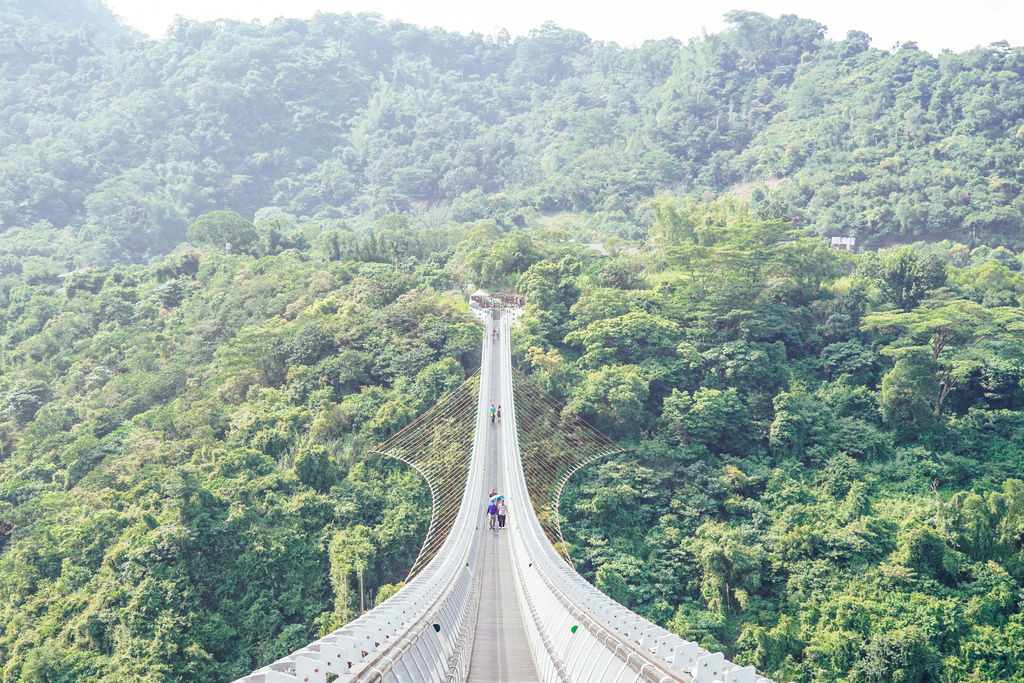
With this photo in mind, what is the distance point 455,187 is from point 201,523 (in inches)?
1701

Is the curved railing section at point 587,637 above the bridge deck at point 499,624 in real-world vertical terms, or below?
above

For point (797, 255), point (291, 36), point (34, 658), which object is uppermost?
point (291, 36)

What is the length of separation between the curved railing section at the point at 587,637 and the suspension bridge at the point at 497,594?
0.05 ft

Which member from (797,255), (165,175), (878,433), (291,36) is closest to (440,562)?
(878,433)

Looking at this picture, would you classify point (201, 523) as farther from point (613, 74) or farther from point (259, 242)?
point (613, 74)

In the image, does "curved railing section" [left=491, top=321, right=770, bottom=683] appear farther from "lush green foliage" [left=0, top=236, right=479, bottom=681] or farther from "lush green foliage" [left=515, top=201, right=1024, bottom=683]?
"lush green foliage" [left=515, top=201, right=1024, bottom=683]

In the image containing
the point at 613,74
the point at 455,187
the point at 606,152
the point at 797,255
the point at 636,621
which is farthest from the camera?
the point at 613,74

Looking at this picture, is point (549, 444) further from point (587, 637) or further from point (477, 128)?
point (477, 128)

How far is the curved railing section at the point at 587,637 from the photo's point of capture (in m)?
5.23

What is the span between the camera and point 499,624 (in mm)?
10500

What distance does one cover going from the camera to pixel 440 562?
36.8 feet

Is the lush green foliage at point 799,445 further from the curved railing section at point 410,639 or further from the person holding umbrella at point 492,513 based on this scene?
the curved railing section at point 410,639

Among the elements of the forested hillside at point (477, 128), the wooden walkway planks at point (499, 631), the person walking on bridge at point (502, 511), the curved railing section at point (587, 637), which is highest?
the forested hillside at point (477, 128)

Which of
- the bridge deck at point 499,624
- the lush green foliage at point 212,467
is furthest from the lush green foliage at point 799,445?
the bridge deck at point 499,624
